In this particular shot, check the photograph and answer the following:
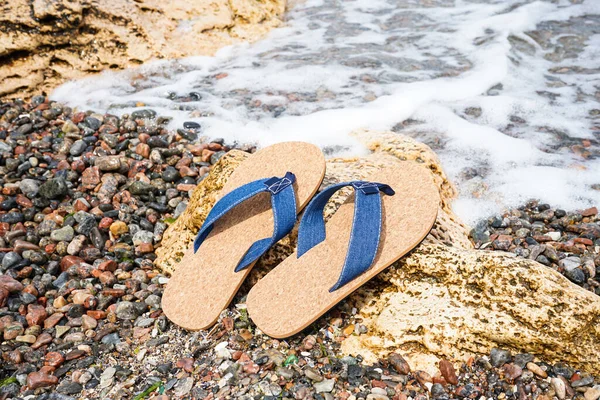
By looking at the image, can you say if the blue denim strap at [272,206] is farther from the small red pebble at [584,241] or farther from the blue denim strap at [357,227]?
the small red pebble at [584,241]

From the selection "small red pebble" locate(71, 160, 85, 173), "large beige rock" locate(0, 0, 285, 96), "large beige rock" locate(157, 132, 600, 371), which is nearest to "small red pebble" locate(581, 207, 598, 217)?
"large beige rock" locate(157, 132, 600, 371)

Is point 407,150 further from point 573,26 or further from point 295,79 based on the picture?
point 573,26

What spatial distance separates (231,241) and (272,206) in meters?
0.38

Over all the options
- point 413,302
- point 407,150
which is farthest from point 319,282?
point 407,150

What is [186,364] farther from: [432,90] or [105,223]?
[432,90]

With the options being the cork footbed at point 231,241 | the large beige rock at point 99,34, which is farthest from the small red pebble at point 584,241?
the large beige rock at point 99,34

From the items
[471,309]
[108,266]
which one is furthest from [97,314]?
[471,309]

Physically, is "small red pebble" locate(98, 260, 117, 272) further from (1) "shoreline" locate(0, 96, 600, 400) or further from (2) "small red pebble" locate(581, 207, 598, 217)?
(2) "small red pebble" locate(581, 207, 598, 217)

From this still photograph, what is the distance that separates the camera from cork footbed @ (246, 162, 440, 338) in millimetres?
2504

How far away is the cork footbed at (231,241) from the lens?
2.72m

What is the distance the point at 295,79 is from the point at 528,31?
11.3ft

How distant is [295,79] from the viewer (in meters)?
5.61

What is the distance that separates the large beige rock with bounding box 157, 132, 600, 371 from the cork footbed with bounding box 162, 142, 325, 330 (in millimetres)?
688

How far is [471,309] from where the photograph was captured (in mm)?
2324
